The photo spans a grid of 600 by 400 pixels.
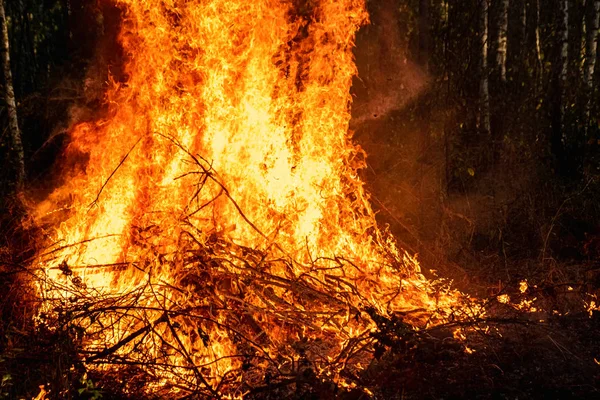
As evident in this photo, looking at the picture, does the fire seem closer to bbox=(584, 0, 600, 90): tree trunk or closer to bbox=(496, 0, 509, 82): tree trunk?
bbox=(584, 0, 600, 90): tree trunk

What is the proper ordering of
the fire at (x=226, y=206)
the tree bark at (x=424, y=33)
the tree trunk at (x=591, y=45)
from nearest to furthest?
1. the fire at (x=226, y=206)
2. the tree bark at (x=424, y=33)
3. the tree trunk at (x=591, y=45)

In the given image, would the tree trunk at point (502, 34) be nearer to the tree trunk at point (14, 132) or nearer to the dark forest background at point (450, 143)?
the dark forest background at point (450, 143)

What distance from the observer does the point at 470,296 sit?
7012 mm

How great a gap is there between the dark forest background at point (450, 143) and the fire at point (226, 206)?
1102 mm

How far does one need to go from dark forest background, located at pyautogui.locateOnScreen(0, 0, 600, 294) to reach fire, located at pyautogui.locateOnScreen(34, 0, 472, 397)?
1102mm

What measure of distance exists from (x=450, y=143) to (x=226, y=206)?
198 inches

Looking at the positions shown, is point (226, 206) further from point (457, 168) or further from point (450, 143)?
point (450, 143)

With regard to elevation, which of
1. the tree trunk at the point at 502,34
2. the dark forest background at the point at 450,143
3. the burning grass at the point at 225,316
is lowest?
the burning grass at the point at 225,316

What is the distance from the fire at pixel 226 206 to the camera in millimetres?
5570

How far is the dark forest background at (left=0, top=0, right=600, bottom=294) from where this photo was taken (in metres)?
8.41

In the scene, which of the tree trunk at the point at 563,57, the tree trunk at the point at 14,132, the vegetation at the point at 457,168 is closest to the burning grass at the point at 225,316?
the vegetation at the point at 457,168

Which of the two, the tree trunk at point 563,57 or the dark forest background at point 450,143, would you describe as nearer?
the dark forest background at point 450,143

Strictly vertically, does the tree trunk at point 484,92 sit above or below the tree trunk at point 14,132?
below

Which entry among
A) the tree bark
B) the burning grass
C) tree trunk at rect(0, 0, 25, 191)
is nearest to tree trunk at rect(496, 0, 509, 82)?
the tree bark
